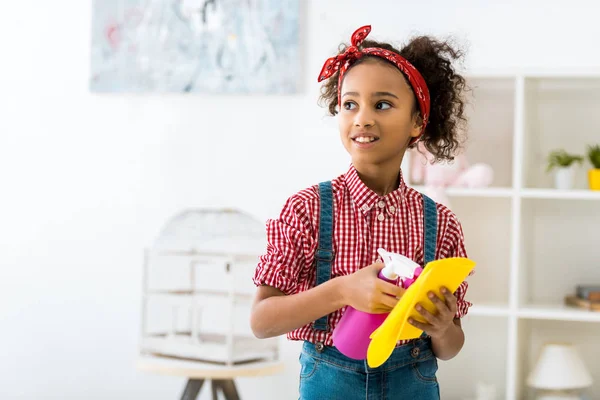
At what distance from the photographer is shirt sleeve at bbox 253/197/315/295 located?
3.12ft

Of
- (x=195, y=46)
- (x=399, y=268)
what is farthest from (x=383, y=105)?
(x=195, y=46)

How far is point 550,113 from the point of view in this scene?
2.56 m

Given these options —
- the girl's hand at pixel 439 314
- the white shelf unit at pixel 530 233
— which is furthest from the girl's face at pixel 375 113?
the white shelf unit at pixel 530 233

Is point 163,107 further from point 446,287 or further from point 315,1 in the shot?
point 446,287

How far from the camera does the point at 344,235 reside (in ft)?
3.22

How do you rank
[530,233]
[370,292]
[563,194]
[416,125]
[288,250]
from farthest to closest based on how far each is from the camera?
[530,233]
[563,194]
[416,125]
[288,250]
[370,292]

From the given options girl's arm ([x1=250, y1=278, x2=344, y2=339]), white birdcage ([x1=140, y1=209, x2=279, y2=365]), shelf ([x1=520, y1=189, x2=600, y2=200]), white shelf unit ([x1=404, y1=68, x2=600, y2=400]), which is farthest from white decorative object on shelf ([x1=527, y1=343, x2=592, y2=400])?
girl's arm ([x1=250, y1=278, x2=344, y2=339])

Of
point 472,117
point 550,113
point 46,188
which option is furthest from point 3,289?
point 550,113

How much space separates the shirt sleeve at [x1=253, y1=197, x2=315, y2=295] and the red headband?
170 mm

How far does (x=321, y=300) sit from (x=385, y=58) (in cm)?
33

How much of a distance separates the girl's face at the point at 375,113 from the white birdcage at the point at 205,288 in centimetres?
141

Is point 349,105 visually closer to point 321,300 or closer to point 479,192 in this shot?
point 321,300

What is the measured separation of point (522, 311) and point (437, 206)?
1401mm

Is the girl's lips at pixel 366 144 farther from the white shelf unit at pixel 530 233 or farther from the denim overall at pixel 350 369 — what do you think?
the white shelf unit at pixel 530 233
